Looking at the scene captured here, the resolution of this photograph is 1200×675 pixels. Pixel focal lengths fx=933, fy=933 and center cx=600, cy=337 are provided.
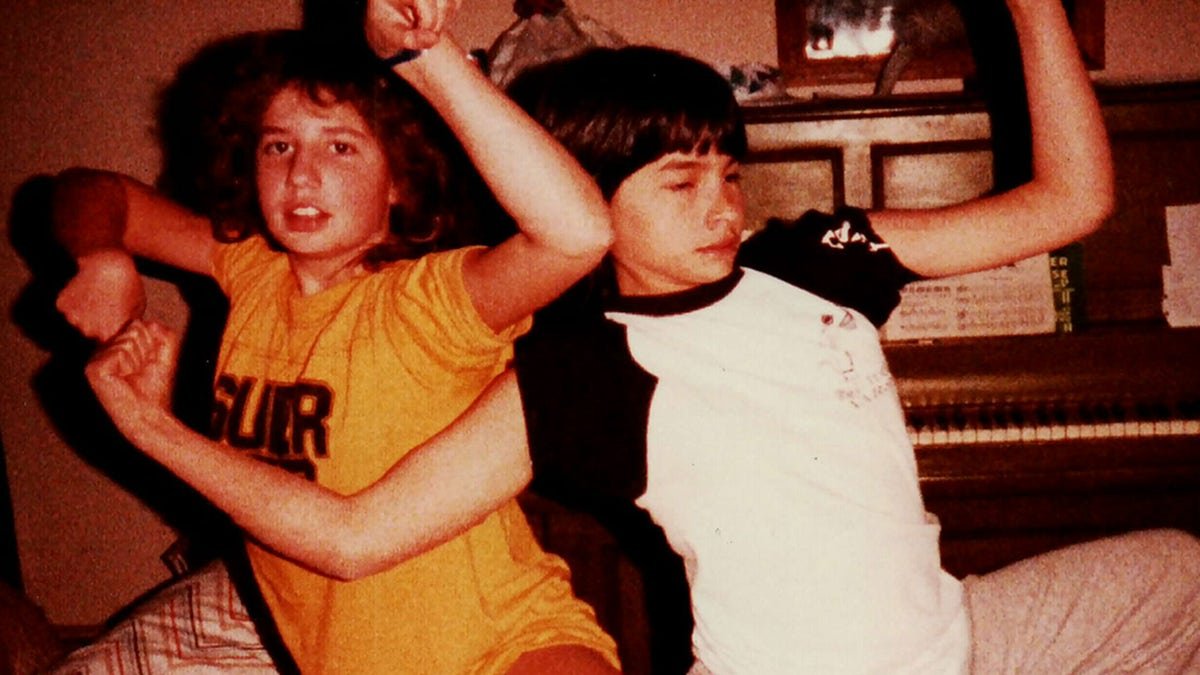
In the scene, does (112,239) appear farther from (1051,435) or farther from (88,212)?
(1051,435)

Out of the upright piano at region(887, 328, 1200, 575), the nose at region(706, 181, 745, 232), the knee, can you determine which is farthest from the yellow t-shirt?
the upright piano at region(887, 328, 1200, 575)

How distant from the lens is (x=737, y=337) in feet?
3.89

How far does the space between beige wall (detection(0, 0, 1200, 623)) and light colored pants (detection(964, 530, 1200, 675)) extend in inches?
70.2

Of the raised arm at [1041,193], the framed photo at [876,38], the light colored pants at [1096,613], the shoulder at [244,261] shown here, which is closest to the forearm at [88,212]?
the shoulder at [244,261]

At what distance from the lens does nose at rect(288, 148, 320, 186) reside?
1329 millimetres

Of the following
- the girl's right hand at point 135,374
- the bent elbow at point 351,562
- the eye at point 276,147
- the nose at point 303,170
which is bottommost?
the bent elbow at point 351,562

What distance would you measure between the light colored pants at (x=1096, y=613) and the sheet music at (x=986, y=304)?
3.12 ft

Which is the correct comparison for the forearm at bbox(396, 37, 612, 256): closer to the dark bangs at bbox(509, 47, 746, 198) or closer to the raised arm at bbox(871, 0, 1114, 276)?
the dark bangs at bbox(509, 47, 746, 198)

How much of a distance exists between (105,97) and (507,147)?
256 cm

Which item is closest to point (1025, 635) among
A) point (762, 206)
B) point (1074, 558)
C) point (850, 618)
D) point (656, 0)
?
point (1074, 558)

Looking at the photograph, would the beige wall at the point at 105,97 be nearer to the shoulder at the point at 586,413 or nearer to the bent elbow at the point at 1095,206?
the bent elbow at the point at 1095,206

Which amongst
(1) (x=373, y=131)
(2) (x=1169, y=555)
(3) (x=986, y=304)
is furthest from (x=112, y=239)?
(3) (x=986, y=304)

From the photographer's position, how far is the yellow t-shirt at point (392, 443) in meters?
1.27

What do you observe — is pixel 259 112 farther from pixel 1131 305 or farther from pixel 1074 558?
pixel 1131 305
